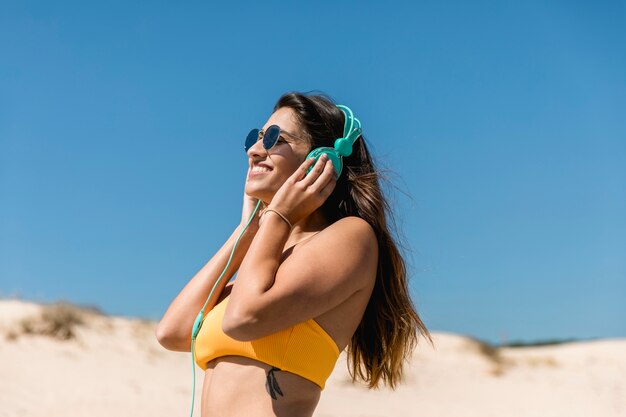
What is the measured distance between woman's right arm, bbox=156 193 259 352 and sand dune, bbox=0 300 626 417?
7.42 metres

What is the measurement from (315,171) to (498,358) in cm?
1764

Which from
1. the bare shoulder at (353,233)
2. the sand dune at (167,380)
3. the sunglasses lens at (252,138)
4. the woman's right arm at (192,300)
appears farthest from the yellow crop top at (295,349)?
the sand dune at (167,380)

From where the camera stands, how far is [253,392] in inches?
123

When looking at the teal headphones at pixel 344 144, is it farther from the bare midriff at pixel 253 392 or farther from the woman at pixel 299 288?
the bare midriff at pixel 253 392

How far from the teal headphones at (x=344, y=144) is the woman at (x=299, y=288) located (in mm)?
24

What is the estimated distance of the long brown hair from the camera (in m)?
A: 3.54

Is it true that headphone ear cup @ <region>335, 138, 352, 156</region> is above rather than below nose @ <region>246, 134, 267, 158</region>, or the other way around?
below

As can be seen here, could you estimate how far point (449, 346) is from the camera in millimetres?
20547

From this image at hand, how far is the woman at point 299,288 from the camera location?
301cm

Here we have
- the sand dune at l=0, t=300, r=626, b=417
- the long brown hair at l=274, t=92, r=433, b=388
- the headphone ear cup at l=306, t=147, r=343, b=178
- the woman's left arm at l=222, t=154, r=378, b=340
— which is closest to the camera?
the woman's left arm at l=222, t=154, r=378, b=340

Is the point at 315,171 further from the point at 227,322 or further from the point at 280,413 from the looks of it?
the point at 280,413

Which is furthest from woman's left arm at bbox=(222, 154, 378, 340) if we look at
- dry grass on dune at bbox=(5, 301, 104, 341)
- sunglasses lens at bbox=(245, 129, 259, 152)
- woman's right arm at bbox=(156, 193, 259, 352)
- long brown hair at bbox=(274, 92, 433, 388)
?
dry grass on dune at bbox=(5, 301, 104, 341)

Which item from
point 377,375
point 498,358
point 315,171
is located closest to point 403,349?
point 377,375

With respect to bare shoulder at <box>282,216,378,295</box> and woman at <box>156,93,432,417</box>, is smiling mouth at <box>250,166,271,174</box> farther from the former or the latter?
bare shoulder at <box>282,216,378,295</box>
